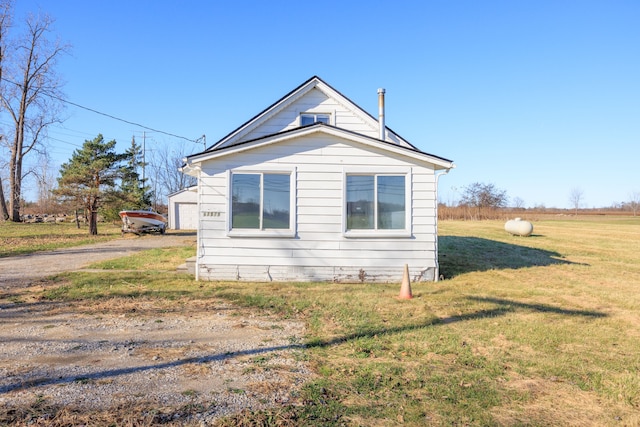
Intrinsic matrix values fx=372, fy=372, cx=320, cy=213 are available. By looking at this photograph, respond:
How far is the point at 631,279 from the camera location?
956 centimetres

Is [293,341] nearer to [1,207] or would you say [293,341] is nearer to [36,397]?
[36,397]

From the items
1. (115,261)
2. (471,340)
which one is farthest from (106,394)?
(115,261)

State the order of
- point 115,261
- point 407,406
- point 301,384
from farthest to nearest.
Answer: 1. point 115,261
2. point 301,384
3. point 407,406

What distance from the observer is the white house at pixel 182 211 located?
32.8 metres

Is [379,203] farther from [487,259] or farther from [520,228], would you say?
[520,228]

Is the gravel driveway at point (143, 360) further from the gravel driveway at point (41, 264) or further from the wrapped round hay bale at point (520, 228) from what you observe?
the wrapped round hay bale at point (520, 228)

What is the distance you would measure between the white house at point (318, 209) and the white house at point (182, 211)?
25602mm

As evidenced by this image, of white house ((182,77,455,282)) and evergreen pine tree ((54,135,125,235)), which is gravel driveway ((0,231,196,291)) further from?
evergreen pine tree ((54,135,125,235))

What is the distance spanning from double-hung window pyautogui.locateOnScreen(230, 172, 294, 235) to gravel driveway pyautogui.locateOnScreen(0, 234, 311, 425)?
2.37 meters

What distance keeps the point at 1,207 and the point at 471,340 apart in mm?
40828

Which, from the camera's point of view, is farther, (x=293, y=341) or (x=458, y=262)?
(x=458, y=262)

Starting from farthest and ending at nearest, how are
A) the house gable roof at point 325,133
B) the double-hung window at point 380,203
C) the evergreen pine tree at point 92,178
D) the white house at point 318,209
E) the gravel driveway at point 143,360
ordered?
1. the evergreen pine tree at point 92,178
2. the double-hung window at point 380,203
3. the white house at point 318,209
4. the house gable roof at point 325,133
5. the gravel driveway at point 143,360

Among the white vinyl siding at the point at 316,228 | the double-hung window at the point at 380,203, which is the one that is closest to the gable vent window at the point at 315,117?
the white vinyl siding at the point at 316,228

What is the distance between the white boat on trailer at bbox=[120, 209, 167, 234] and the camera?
23.1m
